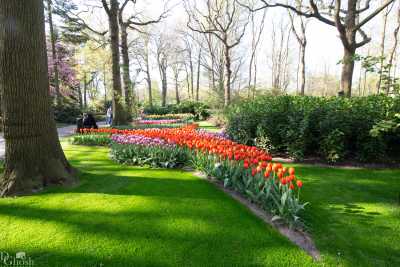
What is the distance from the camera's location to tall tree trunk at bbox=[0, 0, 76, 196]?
3947mm

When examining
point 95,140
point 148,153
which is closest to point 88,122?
point 95,140

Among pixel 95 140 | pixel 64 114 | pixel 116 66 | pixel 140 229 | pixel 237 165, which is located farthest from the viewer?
pixel 64 114

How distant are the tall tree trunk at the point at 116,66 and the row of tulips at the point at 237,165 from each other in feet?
24.3

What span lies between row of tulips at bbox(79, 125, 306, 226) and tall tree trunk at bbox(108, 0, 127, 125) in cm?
740

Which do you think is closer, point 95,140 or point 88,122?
point 95,140

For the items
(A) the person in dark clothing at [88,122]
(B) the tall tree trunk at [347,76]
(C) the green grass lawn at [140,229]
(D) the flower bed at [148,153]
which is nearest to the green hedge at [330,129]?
(D) the flower bed at [148,153]

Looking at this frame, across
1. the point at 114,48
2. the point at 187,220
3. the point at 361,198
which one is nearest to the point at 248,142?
the point at 361,198

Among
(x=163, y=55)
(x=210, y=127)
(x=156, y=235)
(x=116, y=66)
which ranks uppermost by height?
(x=163, y=55)

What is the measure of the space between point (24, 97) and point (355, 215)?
5.36m

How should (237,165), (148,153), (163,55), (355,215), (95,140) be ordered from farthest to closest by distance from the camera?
(163,55)
(95,140)
(148,153)
(237,165)
(355,215)

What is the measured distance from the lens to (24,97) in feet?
13.3

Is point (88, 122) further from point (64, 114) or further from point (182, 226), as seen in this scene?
point (64, 114)

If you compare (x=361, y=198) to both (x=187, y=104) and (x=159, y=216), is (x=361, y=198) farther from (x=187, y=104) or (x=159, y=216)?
(x=187, y=104)

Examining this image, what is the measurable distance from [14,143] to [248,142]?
6.27m
